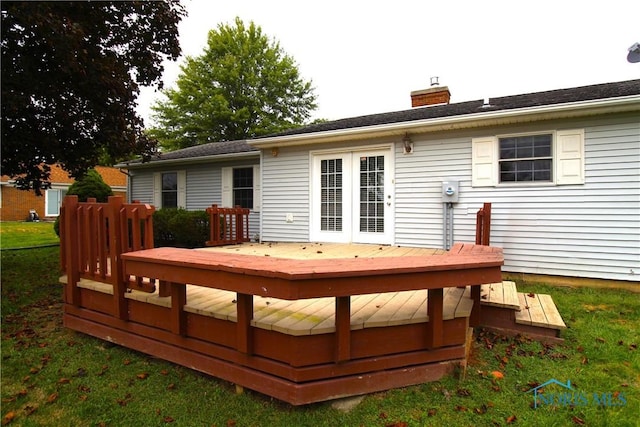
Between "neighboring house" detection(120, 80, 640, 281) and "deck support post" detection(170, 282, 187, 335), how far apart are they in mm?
4545

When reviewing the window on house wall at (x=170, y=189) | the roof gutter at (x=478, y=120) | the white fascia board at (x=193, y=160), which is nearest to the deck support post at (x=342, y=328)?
the roof gutter at (x=478, y=120)

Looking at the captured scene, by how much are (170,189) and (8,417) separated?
938 cm

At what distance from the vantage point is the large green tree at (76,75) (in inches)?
160

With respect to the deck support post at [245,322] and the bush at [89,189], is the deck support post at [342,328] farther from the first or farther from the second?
the bush at [89,189]

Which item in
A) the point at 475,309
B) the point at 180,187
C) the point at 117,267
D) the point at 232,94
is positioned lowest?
the point at 475,309

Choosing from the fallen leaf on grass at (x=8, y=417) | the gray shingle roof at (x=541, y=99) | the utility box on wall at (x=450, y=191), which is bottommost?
the fallen leaf on grass at (x=8, y=417)

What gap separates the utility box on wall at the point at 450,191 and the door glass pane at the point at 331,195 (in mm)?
2031

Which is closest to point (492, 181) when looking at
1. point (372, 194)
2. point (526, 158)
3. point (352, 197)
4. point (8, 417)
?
point (526, 158)

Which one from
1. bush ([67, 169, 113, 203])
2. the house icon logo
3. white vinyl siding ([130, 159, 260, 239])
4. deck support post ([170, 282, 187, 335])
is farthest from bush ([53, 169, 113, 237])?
the house icon logo

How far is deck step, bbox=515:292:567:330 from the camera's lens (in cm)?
278

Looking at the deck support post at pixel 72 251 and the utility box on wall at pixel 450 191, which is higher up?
the utility box on wall at pixel 450 191

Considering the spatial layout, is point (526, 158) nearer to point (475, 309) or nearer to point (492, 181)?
point (492, 181)

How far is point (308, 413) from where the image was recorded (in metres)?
1.95

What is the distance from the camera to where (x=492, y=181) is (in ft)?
17.7
